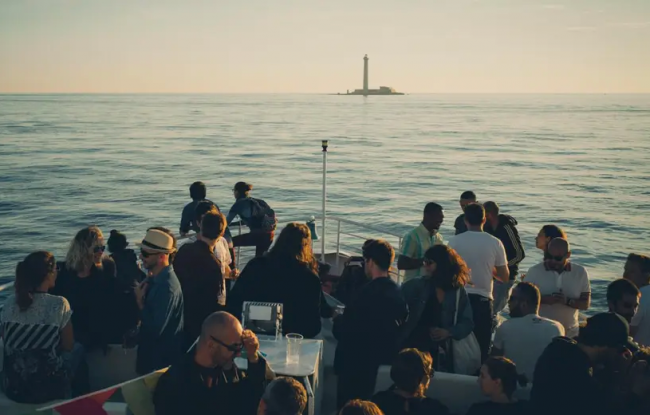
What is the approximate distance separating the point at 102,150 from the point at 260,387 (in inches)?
2213

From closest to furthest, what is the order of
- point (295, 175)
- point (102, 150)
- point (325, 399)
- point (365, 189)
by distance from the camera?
point (325, 399), point (365, 189), point (295, 175), point (102, 150)

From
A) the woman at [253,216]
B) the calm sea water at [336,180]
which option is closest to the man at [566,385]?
the woman at [253,216]

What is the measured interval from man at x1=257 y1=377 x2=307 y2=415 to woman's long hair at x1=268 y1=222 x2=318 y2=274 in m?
1.76

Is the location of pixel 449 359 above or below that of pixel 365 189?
above

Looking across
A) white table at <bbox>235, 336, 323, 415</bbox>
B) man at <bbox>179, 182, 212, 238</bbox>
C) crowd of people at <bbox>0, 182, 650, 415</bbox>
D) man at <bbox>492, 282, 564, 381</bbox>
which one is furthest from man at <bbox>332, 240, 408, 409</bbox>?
man at <bbox>179, 182, 212, 238</bbox>

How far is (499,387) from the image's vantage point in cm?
386

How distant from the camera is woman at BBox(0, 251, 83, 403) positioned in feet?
13.8

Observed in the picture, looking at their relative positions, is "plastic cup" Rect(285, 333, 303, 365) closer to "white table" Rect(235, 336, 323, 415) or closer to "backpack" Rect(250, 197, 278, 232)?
"white table" Rect(235, 336, 323, 415)

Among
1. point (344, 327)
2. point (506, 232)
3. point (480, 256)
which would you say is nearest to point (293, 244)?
point (344, 327)

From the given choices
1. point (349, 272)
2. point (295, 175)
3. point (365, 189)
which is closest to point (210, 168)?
point (295, 175)

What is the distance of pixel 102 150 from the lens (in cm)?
5622

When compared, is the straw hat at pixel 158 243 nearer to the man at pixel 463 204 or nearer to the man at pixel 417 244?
the man at pixel 417 244

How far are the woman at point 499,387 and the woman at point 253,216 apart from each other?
507 cm

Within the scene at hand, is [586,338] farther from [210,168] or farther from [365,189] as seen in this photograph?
[210,168]
